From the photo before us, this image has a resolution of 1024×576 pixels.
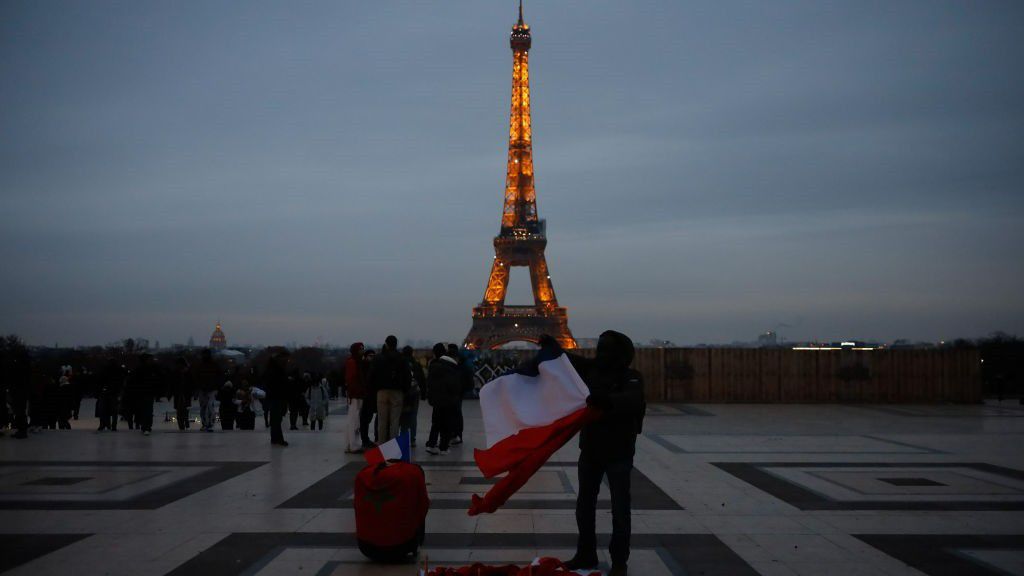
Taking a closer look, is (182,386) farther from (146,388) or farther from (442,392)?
(442,392)

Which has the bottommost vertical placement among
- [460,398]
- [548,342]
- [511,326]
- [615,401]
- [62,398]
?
[62,398]

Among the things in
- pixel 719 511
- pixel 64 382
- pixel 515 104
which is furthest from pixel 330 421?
pixel 515 104

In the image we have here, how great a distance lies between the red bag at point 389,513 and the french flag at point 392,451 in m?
0.14

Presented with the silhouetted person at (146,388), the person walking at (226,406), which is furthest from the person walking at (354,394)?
the person walking at (226,406)

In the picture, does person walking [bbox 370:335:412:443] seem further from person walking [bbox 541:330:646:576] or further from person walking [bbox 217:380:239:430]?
person walking [bbox 217:380:239:430]

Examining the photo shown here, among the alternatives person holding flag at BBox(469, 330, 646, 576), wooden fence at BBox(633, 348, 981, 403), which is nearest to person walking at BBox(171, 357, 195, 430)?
person holding flag at BBox(469, 330, 646, 576)

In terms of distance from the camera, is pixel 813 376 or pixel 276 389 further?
pixel 813 376

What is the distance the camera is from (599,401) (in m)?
5.51

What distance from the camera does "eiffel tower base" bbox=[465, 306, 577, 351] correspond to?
6456 centimetres

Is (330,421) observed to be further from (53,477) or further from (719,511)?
(719,511)

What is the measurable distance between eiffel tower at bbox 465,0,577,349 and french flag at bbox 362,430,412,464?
189 feet

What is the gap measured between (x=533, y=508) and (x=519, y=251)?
194 feet

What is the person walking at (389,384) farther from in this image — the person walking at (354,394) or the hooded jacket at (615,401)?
the hooded jacket at (615,401)

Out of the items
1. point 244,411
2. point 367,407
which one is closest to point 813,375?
point 244,411
